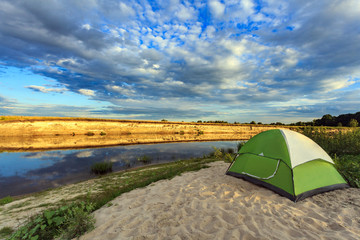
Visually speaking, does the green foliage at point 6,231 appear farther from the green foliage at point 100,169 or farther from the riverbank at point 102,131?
the riverbank at point 102,131

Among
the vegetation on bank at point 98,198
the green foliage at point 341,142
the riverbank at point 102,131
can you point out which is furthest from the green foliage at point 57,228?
the riverbank at point 102,131

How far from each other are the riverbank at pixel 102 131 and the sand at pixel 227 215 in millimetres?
23427

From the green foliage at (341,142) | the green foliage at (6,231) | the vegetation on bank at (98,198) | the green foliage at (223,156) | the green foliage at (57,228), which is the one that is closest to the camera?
the green foliage at (57,228)

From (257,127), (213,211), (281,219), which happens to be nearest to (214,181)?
(213,211)

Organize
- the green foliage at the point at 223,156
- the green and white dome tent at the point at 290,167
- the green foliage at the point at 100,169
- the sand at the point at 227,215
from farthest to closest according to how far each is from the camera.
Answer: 1. the green foliage at the point at 100,169
2. the green foliage at the point at 223,156
3. the green and white dome tent at the point at 290,167
4. the sand at the point at 227,215

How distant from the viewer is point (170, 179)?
7867 mm

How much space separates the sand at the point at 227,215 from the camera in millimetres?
3457

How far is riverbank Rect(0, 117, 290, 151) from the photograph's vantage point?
31.6 m

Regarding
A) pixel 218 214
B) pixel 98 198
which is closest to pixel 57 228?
pixel 98 198

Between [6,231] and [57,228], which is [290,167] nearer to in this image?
[57,228]

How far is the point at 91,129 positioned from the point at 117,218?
44382 mm

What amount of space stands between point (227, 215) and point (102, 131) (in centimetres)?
4575

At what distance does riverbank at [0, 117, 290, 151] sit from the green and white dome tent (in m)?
23.9

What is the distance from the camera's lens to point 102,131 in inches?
1729
